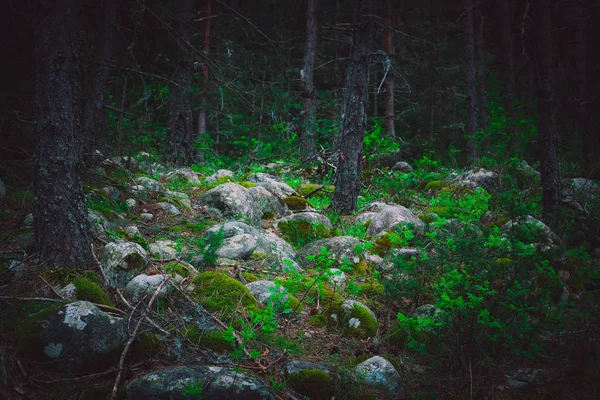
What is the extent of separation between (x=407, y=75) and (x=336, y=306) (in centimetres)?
1937

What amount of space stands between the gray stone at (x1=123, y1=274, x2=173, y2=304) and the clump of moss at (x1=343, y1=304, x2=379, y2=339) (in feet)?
5.85

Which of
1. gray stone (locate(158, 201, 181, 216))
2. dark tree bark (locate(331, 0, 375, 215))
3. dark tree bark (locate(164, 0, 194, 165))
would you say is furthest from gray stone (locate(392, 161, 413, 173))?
gray stone (locate(158, 201, 181, 216))

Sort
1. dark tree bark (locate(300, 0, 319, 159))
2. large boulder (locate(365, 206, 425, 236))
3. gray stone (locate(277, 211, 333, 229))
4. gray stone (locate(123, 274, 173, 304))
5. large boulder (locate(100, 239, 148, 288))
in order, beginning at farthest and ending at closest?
dark tree bark (locate(300, 0, 319, 159)) → gray stone (locate(277, 211, 333, 229)) → large boulder (locate(365, 206, 425, 236)) → large boulder (locate(100, 239, 148, 288)) → gray stone (locate(123, 274, 173, 304))

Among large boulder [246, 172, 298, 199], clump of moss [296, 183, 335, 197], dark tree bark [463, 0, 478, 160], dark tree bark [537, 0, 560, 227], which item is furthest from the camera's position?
dark tree bark [463, 0, 478, 160]

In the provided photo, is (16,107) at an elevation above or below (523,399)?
above

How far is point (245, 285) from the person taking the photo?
423cm

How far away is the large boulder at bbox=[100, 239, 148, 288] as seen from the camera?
157 inches

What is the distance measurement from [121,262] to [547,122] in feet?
24.2

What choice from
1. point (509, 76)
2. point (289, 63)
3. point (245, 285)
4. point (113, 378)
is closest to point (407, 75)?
point (509, 76)

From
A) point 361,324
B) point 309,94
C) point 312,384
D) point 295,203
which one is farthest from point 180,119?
point 312,384

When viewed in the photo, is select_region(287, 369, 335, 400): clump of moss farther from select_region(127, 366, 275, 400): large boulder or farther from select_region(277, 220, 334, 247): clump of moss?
select_region(277, 220, 334, 247): clump of moss

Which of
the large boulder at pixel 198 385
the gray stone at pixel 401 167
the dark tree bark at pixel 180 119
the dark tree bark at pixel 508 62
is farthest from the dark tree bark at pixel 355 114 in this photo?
the dark tree bark at pixel 508 62

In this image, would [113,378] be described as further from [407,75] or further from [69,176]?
[407,75]

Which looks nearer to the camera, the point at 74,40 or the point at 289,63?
the point at 74,40
